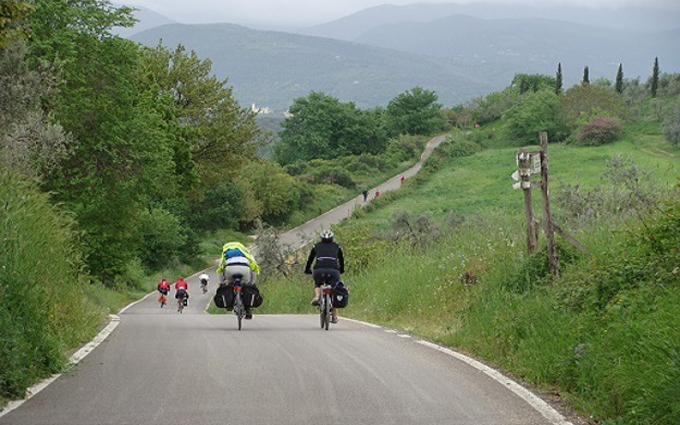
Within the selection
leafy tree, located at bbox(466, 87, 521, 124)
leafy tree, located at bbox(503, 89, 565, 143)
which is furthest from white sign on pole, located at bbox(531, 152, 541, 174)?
leafy tree, located at bbox(466, 87, 521, 124)

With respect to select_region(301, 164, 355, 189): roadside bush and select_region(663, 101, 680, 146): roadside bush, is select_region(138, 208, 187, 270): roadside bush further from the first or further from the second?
select_region(663, 101, 680, 146): roadside bush

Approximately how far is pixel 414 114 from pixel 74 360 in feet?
493

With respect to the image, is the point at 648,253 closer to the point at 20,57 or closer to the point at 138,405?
the point at 138,405

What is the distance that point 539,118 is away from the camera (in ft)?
413

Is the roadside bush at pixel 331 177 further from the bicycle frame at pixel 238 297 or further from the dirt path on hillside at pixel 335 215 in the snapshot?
the bicycle frame at pixel 238 297

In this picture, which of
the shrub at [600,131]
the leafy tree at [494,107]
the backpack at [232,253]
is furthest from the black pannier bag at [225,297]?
the leafy tree at [494,107]

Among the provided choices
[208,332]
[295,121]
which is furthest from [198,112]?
[295,121]

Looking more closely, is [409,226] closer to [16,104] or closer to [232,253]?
[232,253]

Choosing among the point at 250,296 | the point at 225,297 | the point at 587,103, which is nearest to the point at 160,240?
the point at 225,297

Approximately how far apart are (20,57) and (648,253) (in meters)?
12.9

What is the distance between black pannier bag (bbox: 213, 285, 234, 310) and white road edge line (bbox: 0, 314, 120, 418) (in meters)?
2.00

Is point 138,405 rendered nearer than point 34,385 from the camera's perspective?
Yes

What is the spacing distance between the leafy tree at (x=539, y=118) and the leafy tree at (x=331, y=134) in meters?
22.8

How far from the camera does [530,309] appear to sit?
1189 centimetres
